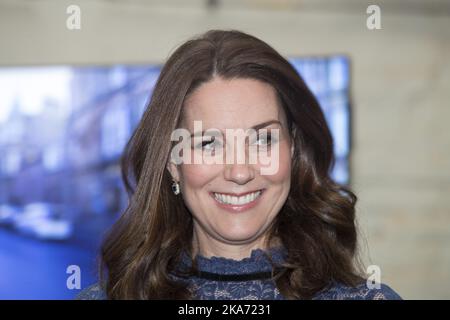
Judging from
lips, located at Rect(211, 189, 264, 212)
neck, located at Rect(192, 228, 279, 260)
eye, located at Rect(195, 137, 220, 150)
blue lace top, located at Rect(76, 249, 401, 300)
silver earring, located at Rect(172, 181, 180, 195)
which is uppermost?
eye, located at Rect(195, 137, 220, 150)

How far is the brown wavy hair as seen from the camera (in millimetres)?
1447

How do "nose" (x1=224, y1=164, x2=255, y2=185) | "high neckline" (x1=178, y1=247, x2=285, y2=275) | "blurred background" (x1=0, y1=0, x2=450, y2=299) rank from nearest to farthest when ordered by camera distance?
"nose" (x1=224, y1=164, x2=255, y2=185) < "high neckline" (x1=178, y1=247, x2=285, y2=275) < "blurred background" (x1=0, y1=0, x2=450, y2=299)

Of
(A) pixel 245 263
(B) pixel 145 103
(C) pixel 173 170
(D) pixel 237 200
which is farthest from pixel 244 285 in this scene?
(B) pixel 145 103

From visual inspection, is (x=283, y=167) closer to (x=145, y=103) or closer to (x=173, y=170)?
(x=173, y=170)

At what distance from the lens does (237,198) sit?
1411 mm

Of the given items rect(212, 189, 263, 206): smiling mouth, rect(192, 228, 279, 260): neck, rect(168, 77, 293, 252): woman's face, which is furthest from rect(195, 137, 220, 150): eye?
rect(192, 228, 279, 260): neck

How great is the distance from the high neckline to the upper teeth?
0.14 metres

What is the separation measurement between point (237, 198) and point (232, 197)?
0.01 metres

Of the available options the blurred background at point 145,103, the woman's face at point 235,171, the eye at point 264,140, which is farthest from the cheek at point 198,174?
the blurred background at point 145,103

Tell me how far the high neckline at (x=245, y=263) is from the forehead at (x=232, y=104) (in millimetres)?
291

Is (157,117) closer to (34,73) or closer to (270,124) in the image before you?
(270,124)

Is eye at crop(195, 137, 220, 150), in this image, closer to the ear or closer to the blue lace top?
the ear

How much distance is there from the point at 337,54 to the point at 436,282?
4.10 feet
